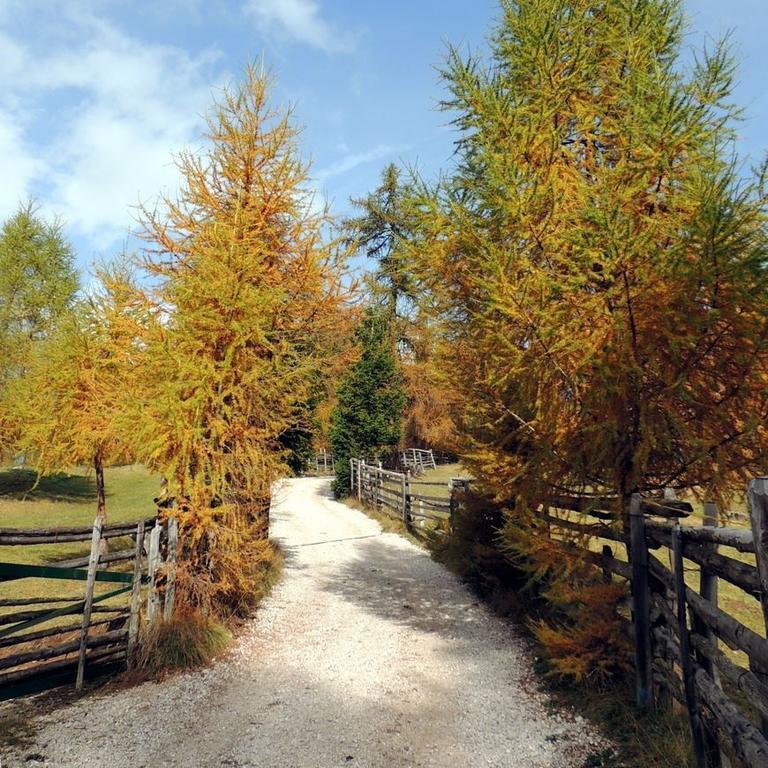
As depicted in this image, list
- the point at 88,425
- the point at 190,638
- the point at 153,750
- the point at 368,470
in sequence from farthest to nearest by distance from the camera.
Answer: the point at 368,470 → the point at 88,425 → the point at 190,638 → the point at 153,750

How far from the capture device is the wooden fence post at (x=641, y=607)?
16.9ft

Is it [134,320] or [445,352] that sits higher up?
[134,320]

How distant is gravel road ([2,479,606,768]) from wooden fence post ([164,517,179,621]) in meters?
0.96

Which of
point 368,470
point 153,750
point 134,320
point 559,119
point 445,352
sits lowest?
point 153,750

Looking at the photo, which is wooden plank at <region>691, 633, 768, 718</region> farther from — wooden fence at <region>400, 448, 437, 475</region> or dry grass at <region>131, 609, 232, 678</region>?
wooden fence at <region>400, 448, 437, 475</region>

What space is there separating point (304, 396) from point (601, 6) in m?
6.98

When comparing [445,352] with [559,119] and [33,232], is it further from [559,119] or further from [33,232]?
[33,232]

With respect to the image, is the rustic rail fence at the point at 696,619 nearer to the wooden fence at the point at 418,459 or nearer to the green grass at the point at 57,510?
the green grass at the point at 57,510

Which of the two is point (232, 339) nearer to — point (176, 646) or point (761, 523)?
point (176, 646)

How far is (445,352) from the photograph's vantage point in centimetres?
707

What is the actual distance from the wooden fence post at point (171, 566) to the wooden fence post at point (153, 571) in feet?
0.47

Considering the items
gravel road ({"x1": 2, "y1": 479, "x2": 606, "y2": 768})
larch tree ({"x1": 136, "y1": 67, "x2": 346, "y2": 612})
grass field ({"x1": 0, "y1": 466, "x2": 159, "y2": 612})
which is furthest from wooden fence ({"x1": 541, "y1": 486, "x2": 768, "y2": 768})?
grass field ({"x1": 0, "y1": 466, "x2": 159, "y2": 612})

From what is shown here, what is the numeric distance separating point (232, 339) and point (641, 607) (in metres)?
6.09

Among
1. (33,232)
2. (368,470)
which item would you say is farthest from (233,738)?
(33,232)
